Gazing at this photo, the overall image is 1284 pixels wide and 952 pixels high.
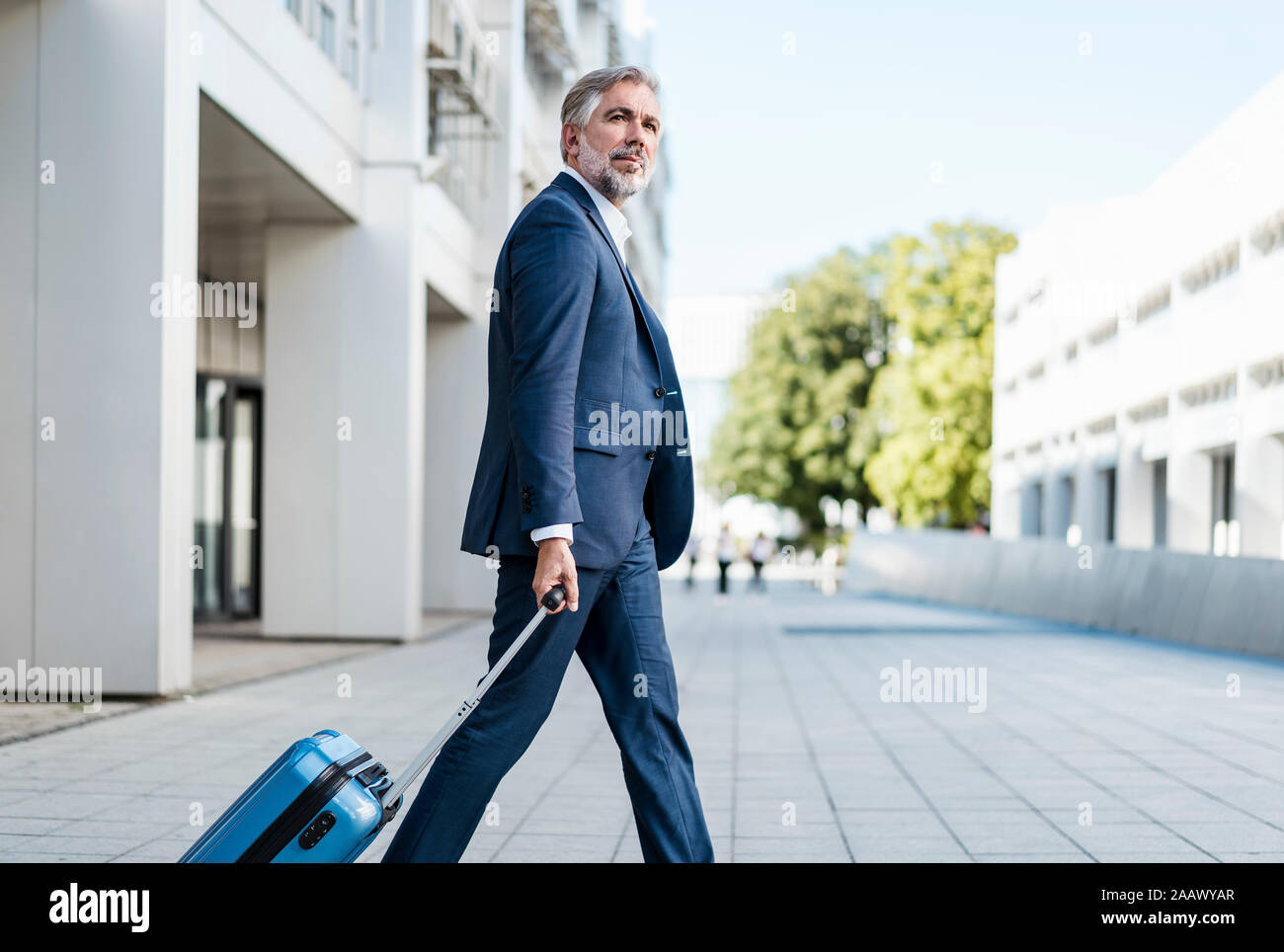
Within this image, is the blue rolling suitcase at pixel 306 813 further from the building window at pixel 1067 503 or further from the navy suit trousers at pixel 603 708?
the building window at pixel 1067 503

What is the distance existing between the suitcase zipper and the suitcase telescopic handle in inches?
6.3

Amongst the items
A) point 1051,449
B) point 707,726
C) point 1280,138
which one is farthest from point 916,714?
point 1051,449

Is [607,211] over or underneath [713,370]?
underneath

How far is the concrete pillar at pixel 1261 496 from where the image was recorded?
875 inches

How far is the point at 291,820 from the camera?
125 inches

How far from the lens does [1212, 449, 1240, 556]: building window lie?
26125 millimetres

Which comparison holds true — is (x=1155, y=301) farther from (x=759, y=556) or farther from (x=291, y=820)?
(x=291, y=820)

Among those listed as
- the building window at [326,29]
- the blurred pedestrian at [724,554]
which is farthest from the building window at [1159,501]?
the building window at [326,29]

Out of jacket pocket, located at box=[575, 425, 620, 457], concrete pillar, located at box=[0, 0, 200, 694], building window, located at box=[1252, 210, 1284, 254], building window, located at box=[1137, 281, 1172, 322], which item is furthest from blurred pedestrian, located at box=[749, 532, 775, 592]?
jacket pocket, located at box=[575, 425, 620, 457]

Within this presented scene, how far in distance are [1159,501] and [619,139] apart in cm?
3019

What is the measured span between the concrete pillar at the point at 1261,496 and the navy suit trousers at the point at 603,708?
20750 millimetres

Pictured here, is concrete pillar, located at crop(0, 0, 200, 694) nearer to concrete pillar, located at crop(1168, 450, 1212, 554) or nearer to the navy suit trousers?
the navy suit trousers

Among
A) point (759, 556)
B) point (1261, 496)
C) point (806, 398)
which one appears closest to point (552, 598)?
point (1261, 496)

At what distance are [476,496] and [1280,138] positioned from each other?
21091 millimetres
